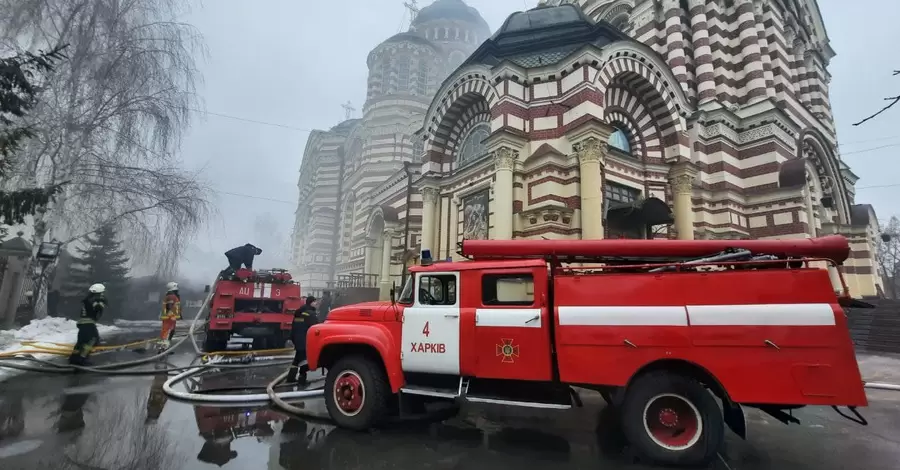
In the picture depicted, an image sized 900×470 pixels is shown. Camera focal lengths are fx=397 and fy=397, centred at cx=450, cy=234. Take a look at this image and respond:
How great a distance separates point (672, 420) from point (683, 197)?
1299 cm

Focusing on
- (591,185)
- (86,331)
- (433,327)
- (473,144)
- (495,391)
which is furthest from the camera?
(473,144)

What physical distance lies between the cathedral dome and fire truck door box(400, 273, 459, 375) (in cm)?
4697

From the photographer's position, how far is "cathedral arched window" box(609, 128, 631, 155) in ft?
48.6

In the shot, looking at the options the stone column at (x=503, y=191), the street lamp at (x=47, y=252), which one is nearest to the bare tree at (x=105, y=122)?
the street lamp at (x=47, y=252)

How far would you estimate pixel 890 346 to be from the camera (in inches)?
492

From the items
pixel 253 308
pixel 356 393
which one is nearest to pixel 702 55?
pixel 356 393

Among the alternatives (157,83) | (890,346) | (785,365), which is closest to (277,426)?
(785,365)

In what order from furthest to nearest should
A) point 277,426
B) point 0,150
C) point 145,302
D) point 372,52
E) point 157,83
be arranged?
point 372,52 → point 145,302 → point 157,83 → point 0,150 → point 277,426

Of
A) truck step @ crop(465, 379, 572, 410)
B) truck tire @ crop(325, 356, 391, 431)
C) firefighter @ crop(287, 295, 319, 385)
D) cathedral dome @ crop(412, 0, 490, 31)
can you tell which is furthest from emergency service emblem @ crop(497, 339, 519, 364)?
cathedral dome @ crop(412, 0, 490, 31)

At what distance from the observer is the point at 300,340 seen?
823cm

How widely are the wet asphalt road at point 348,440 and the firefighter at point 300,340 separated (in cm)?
146

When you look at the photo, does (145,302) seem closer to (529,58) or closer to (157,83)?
(157,83)

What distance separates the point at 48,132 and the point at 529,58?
1653cm

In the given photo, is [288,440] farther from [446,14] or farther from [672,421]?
[446,14]
